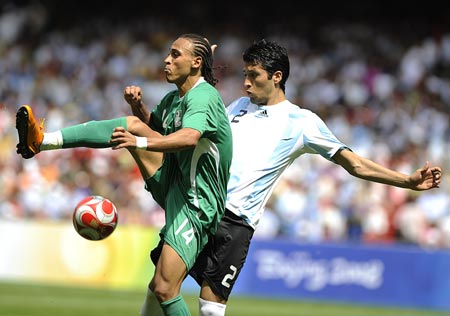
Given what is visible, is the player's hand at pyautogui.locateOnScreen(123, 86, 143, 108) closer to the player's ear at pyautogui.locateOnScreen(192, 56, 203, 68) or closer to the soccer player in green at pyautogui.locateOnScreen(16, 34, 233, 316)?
the soccer player in green at pyautogui.locateOnScreen(16, 34, 233, 316)

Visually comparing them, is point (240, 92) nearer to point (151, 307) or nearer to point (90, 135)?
point (151, 307)

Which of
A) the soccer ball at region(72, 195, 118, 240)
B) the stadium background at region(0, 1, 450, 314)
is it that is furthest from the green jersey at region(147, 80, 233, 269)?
the stadium background at region(0, 1, 450, 314)

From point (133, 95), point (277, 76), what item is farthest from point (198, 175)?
point (277, 76)

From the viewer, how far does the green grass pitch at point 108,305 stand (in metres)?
13.2

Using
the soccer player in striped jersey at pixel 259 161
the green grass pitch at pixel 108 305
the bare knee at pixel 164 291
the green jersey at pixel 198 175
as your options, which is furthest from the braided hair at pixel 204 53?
the green grass pitch at pixel 108 305

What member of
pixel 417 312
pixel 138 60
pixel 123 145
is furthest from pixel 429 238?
pixel 123 145

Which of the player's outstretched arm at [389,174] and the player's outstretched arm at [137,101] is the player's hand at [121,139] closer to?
A: the player's outstretched arm at [137,101]

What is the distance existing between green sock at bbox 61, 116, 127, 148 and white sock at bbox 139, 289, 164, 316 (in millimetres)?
1274

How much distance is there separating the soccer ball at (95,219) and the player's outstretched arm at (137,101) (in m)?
0.79

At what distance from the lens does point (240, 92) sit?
21672mm

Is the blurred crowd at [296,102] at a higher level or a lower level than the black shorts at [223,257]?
higher

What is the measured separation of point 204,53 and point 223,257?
1.64m

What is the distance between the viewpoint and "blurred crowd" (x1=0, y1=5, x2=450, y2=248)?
724 inches

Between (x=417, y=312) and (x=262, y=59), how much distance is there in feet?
29.8
